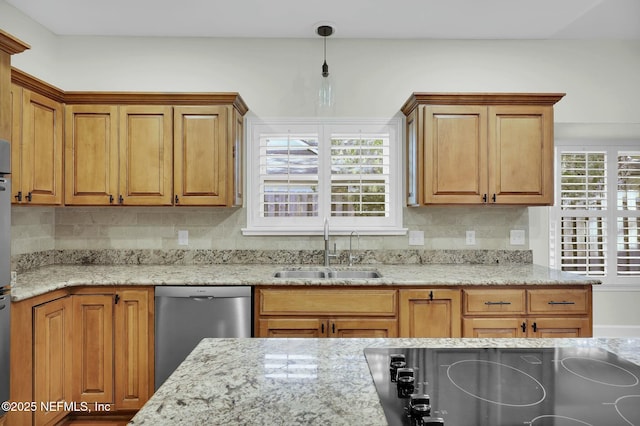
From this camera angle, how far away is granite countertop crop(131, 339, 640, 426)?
0.88 meters

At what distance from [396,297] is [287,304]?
28.9 inches

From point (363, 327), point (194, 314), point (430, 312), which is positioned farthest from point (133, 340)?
point (430, 312)

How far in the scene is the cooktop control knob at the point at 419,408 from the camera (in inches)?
34.3

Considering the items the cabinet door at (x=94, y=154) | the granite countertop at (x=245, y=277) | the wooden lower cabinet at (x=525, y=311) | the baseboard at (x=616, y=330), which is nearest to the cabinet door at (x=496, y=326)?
the wooden lower cabinet at (x=525, y=311)

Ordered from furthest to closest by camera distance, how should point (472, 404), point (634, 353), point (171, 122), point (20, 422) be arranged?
point (171, 122) < point (20, 422) < point (634, 353) < point (472, 404)

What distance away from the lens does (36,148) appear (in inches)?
113

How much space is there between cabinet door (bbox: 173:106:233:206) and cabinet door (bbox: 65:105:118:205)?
0.48 m

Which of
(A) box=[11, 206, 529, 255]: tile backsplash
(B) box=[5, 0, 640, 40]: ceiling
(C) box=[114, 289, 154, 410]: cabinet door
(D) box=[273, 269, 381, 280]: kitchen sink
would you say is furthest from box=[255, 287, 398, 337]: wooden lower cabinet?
(B) box=[5, 0, 640, 40]: ceiling

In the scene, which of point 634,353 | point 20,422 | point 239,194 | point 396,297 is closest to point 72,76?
point 239,194

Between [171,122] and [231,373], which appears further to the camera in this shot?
[171,122]

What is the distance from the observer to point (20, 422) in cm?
235

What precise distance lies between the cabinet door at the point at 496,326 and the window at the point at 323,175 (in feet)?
3.46

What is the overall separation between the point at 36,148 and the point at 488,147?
10.6 ft

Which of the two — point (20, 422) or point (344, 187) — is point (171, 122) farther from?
point (20, 422)
